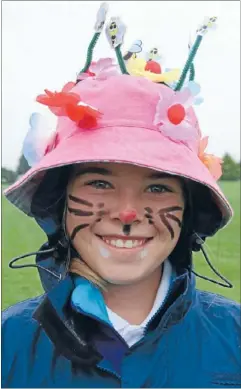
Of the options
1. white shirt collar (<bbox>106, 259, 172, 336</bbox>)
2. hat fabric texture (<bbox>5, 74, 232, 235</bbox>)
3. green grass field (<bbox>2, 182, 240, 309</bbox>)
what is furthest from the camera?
green grass field (<bbox>2, 182, 240, 309</bbox>)

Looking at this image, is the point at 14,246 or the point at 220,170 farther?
the point at 14,246

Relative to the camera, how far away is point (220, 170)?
1127mm

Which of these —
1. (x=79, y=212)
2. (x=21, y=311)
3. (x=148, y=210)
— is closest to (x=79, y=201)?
(x=79, y=212)

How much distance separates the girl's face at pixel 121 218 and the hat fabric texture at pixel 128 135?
0.05 m

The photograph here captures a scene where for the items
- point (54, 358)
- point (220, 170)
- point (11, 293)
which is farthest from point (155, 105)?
point (11, 293)

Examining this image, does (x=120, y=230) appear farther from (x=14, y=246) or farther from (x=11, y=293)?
(x=14, y=246)

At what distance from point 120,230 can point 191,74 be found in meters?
0.35

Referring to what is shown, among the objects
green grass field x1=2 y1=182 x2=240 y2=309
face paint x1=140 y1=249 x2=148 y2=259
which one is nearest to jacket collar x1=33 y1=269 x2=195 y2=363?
face paint x1=140 y1=249 x2=148 y2=259

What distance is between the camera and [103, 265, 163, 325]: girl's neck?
41.7 inches

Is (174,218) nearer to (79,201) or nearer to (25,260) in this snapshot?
(79,201)

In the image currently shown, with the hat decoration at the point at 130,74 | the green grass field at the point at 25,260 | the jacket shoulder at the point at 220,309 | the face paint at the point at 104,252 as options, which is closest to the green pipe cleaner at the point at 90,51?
the hat decoration at the point at 130,74

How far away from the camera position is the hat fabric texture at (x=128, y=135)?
93 cm

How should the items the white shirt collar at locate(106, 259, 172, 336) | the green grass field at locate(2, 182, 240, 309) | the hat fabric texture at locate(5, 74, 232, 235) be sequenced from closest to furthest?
the hat fabric texture at locate(5, 74, 232, 235), the white shirt collar at locate(106, 259, 172, 336), the green grass field at locate(2, 182, 240, 309)

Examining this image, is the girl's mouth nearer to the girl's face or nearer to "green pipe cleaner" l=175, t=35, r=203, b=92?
the girl's face
